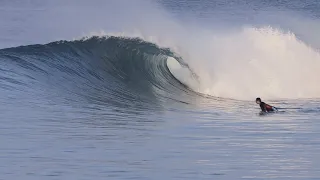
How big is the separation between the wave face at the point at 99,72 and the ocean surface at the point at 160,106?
4 cm

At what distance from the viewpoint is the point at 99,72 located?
23453 millimetres

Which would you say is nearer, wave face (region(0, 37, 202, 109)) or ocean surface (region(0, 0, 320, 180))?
ocean surface (region(0, 0, 320, 180))

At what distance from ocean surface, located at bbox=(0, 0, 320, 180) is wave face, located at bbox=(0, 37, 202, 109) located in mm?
39

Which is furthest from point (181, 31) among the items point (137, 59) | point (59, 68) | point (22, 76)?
point (22, 76)

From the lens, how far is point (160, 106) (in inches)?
755

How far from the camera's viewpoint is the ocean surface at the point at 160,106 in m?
11.4

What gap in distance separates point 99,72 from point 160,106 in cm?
462

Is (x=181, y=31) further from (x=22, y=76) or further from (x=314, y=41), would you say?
(x=314, y=41)

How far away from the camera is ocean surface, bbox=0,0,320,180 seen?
11383 mm

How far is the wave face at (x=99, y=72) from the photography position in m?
20.0

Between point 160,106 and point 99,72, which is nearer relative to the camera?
point 160,106

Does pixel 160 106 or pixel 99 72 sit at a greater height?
pixel 99 72

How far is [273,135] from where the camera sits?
557 inches

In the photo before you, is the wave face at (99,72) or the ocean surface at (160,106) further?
the wave face at (99,72)
